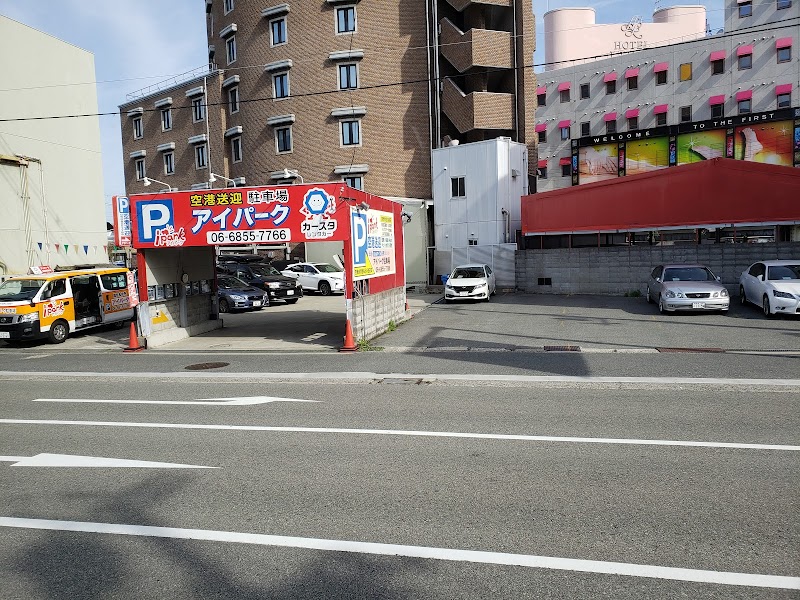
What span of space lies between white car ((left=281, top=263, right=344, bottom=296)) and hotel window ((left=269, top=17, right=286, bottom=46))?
15625 millimetres

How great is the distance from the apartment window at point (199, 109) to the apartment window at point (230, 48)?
11.3ft

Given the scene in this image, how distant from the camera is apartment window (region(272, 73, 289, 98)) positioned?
127ft

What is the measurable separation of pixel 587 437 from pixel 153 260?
1342 centimetres

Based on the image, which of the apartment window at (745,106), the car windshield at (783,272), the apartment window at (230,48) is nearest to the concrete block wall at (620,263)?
the car windshield at (783,272)

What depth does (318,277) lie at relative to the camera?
1230 inches

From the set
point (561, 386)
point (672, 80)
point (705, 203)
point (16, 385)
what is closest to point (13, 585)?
point (561, 386)

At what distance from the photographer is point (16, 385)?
11617 millimetres

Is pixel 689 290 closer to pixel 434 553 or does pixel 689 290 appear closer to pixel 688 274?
pixel 688 274

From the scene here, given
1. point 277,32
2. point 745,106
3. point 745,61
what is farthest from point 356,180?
point 745,61

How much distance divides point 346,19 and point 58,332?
2717 cm

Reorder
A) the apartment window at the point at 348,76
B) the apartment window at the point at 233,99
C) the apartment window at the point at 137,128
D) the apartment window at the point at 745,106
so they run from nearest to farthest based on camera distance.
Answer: the apartment window at the point at 348,76, the apartment window at the point at 233,99, the apartment window at the point at 745,106, the apartment window at the point at 137,128

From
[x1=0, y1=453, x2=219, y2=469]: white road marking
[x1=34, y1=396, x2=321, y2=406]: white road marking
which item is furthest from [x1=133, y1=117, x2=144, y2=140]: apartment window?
[x1=0, y1=453, x2=219, y2=469]: white road marking

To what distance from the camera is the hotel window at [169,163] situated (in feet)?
155

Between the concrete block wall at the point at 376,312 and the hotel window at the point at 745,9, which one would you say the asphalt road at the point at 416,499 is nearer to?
the concrete block wall at the point at 376,312
